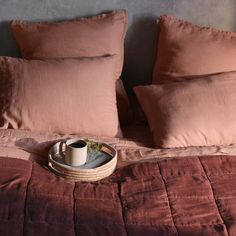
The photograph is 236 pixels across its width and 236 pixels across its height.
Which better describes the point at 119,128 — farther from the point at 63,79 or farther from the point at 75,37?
the point at 75,37

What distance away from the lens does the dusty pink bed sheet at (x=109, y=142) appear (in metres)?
1.87

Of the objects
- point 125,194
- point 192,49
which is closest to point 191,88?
point 192,49

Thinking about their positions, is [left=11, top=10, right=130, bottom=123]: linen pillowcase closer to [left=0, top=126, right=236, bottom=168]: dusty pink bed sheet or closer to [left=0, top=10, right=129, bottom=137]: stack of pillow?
[left=0, top=10, right=129, bottom=137]: stack of pillow

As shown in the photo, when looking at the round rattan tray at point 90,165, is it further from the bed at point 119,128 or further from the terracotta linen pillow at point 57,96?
the terracotta linen pillow at point 57,96

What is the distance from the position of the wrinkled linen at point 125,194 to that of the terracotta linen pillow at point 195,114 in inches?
2.0

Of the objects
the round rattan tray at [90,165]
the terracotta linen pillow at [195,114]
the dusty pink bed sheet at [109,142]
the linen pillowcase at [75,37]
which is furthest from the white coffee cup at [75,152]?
the linen pillowcase at [75,37]

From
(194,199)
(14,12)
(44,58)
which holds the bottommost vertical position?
(194,199)

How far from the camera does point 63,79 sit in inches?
79.0

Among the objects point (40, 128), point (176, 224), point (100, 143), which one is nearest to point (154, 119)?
point (100, 143)

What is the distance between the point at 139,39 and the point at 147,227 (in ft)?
3.69

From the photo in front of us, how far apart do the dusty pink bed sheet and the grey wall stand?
547mm

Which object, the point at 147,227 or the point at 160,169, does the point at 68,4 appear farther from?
the point at 147,227

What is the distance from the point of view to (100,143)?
192cm

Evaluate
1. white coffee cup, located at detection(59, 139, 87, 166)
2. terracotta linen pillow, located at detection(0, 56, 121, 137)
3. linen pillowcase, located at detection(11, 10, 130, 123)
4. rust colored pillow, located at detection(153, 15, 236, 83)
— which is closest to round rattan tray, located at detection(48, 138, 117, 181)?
white coffee cup, located at detection(59, 139, 87, 166)
